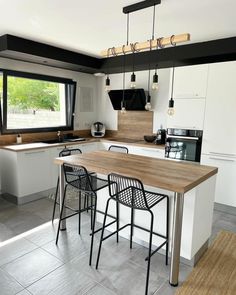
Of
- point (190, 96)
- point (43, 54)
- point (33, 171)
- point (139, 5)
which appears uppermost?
point (139, 5)

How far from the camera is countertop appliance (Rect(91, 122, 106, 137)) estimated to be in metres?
5.11

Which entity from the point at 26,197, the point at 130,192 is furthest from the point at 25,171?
the point at 130,192

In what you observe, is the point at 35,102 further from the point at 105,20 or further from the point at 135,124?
the point at 105,20

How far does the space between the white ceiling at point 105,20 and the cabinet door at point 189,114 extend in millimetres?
877

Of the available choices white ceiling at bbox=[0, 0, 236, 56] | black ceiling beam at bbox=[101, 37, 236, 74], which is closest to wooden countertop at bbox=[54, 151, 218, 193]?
white ceiling at bbox=[0, 0, 236, 56]

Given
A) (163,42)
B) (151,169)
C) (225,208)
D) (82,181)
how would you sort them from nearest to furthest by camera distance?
(163,42) < (151,169) < (82,181) < (225,208)

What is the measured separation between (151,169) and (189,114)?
1.71 m

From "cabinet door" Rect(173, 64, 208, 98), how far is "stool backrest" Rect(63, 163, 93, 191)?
2068mm

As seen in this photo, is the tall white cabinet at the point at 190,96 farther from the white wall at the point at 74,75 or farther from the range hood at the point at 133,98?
the white wall at the point at 74,75

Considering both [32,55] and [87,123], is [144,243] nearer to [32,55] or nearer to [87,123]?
[32,55]

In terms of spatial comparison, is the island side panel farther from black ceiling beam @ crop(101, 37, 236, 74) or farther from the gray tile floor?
black ceiling beam @ crop(101, 37, 236, 74)

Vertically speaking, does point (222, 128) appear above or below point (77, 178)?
above

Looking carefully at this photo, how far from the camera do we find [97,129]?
16.9ft

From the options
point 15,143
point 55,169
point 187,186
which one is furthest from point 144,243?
point 15,143
